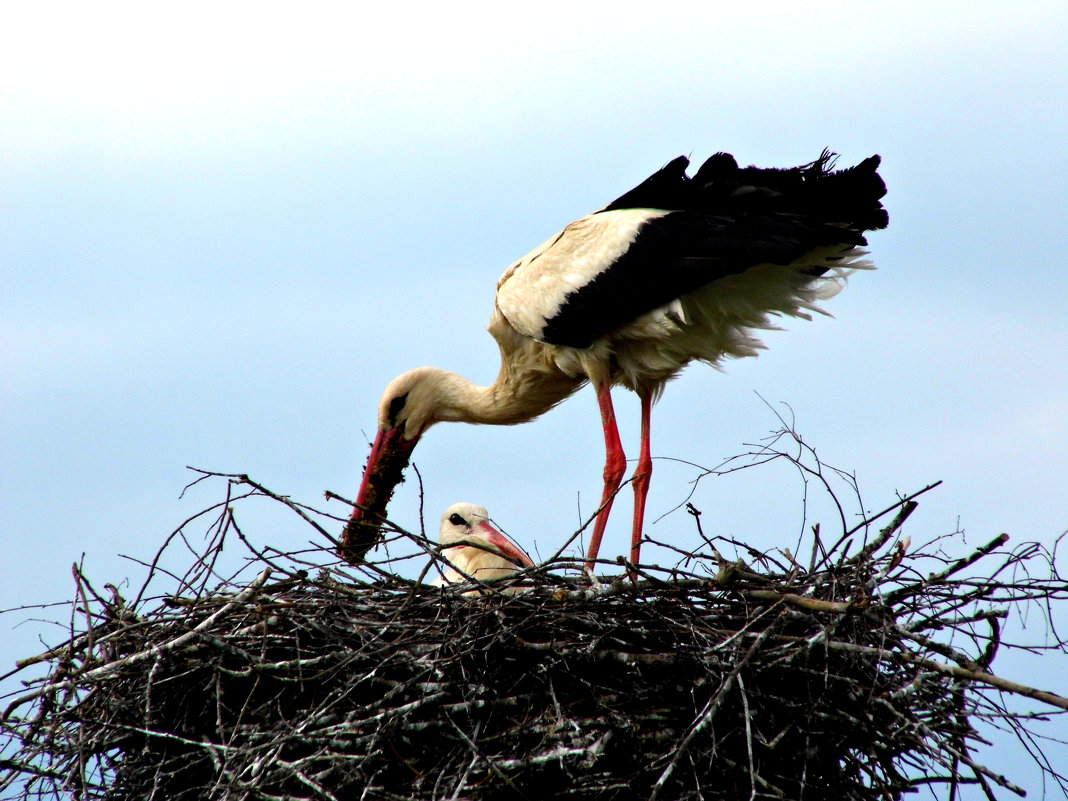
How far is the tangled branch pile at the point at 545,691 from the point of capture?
3287 millimetres

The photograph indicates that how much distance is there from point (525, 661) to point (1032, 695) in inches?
52.6

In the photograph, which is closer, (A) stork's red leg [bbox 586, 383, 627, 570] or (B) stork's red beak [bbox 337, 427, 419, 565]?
(A) stork's red leg [bbox 586, 383, 627, 570]

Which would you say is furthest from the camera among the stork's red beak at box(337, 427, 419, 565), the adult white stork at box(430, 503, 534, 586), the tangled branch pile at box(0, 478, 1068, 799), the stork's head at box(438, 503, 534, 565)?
the stork's red beak at box(337, 427, 419, 565)

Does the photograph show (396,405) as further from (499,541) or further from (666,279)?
(666,279)

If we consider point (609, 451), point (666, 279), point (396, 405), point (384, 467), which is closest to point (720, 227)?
point (666, 279)

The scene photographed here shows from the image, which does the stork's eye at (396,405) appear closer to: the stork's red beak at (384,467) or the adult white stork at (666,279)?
the stork's red beak at (384,467)

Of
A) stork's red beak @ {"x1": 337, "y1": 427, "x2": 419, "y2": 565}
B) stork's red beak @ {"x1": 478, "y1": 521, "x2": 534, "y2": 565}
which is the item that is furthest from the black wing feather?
stork's red beak @ {"x1": 337, "y1": 427, "x2": 419, "y2": 565}

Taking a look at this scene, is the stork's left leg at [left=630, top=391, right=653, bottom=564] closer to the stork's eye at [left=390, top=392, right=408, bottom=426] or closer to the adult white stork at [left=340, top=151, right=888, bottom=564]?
the adult white stork at [left=340, top=151, right=888, bottom=564]

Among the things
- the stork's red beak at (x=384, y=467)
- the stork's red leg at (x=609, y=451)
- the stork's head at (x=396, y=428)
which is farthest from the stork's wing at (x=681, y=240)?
the stork's red beak at (x=384, y=467)

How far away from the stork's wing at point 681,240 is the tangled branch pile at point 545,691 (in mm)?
1235

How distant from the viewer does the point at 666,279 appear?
4.60 metres

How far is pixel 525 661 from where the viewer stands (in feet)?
11.4

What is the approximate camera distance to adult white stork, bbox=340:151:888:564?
4.47 m

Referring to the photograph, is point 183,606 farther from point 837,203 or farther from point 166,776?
point 837,203
